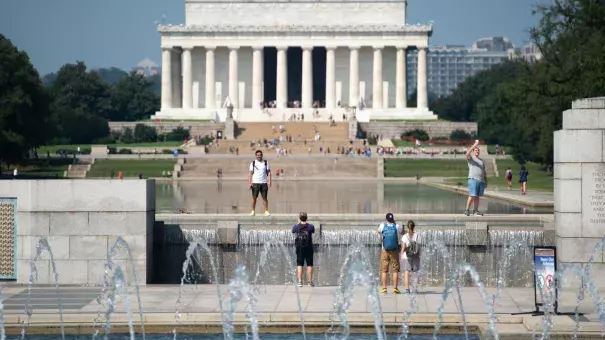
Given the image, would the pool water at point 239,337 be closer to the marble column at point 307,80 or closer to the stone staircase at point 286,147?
the stone staircase at point 286,147

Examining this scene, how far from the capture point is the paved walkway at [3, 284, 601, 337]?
22.2 meters

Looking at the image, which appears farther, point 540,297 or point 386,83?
point 386,83

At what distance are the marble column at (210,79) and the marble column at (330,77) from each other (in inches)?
482

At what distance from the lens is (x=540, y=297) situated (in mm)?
23328

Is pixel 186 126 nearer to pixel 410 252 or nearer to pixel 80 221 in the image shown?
pixel 80 221

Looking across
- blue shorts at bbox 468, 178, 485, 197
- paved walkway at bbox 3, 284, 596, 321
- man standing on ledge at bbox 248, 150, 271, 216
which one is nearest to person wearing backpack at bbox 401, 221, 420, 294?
paved walkway at bbox 3, 284, 596, 321

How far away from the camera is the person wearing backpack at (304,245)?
1089 inches

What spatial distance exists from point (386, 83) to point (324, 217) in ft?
362

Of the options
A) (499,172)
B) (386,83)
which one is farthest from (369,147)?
(386,83)

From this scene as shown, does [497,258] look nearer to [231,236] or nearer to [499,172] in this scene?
[231,236]

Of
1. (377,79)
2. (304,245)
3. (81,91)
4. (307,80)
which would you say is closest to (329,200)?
(304,245)

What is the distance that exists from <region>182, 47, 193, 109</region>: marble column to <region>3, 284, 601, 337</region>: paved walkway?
116 meters

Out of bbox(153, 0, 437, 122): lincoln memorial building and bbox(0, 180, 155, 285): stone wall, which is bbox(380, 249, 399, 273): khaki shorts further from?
bbox(153, 0, 437, 122): lincoln memorial building

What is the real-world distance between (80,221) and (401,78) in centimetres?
11573
